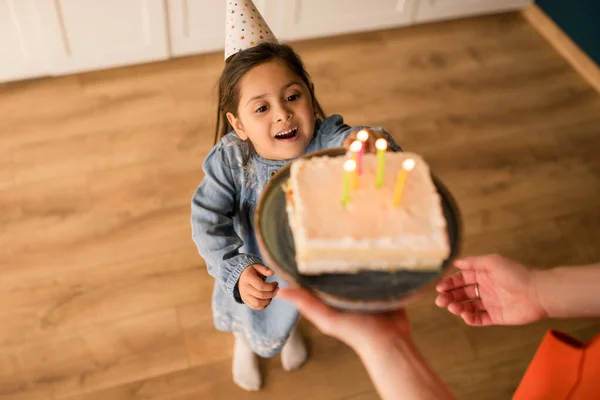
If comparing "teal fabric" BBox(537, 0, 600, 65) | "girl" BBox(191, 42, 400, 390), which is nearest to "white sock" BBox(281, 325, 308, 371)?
"girl" BBox(191, 42, 400, 390)

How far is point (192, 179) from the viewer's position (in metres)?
2.21

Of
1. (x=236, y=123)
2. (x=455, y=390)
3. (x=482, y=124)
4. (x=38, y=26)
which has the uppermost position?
(x=236, y=123)

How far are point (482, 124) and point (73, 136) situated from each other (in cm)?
164

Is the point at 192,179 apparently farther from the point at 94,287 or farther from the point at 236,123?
the point at 236,123

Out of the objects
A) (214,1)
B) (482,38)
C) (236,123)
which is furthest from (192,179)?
(482,38)

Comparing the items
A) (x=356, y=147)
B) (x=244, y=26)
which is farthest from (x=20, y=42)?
(x=356, y=147)

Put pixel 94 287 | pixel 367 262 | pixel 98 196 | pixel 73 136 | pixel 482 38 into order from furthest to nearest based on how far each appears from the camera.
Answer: pixel 482 38 < pixel 73 136 < pixel 98 196 < pixel 94 287 < pixel 367 262

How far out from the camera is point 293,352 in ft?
5.88

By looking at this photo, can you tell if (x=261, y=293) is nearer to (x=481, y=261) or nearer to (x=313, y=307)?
(x=313, y=307)

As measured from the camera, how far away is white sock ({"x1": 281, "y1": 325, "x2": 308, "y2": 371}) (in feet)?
5.88

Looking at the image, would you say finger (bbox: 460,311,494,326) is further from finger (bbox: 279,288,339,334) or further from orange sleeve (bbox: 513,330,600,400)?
finger (bbox: 279,288,339,334)

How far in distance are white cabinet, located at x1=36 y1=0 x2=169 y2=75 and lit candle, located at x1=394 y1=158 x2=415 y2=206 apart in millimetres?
1720

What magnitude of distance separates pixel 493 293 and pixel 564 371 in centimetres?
24

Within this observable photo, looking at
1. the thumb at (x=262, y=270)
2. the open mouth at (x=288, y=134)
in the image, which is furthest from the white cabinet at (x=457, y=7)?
the thumb at (x=262, y=270)
